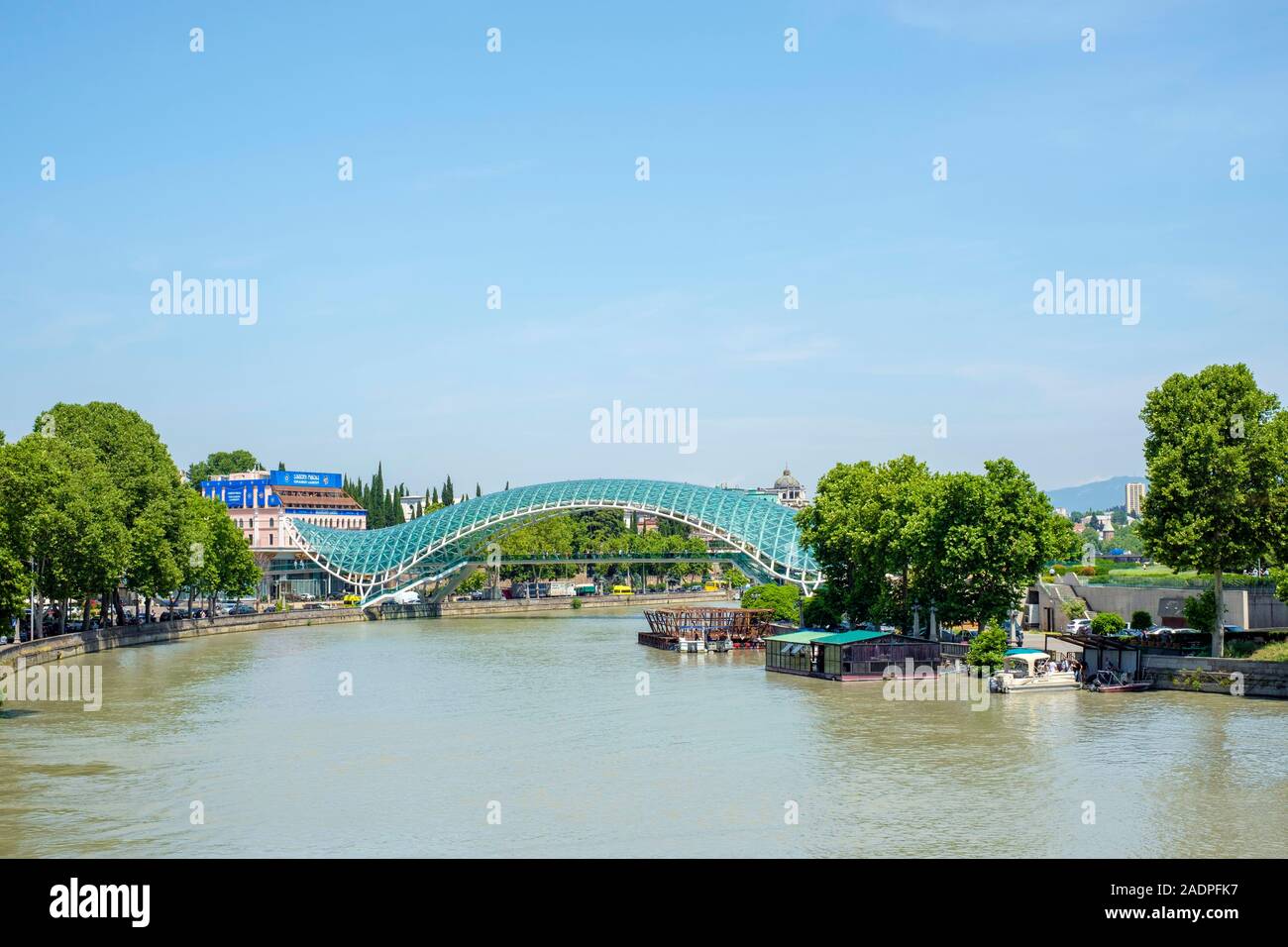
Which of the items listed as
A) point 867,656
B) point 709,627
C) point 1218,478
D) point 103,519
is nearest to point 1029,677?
point 867,656

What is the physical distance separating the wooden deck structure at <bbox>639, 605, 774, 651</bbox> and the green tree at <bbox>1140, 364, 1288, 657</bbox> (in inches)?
845

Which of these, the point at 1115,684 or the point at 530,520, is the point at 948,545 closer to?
the point at 1115,684

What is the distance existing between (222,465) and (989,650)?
10921 centimetres

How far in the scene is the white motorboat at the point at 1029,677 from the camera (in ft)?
115

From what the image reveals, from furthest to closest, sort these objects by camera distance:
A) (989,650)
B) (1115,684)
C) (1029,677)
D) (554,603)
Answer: (554,603) < (989,650) < (1029,677) < (1115,684)

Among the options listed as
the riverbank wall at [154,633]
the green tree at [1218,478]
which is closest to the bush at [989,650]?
the green tree at [1218,478]

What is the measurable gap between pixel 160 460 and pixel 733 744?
3629 centimetres

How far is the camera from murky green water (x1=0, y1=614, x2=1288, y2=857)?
→ 19531mm

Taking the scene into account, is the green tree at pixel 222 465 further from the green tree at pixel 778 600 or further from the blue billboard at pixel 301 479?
the green tree at pixel 778 600

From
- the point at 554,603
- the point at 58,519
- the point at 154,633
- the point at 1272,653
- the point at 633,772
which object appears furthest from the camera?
the point at 554,603

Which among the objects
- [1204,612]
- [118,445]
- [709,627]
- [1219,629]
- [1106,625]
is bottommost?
[709,627]

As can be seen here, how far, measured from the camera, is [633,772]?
24.7 metres

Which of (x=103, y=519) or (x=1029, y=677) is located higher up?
(x=103, y=519)

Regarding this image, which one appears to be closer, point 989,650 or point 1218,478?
point 1218,478
